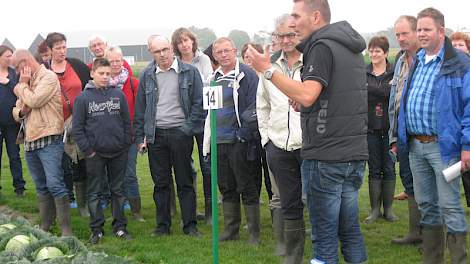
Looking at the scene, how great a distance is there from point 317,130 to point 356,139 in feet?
0.89

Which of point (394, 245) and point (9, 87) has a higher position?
point (9, 87)

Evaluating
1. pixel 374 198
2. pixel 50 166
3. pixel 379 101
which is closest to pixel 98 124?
pixel 50 166

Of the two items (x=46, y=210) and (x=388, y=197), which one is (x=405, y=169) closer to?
(x=388, y=197)

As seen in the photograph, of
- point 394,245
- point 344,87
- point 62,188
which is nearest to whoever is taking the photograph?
point 344,87

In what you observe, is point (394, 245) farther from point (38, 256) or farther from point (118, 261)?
point (38, 256)

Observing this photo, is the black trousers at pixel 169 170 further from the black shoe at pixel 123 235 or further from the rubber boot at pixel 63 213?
the rubber boot at pixel 63 213

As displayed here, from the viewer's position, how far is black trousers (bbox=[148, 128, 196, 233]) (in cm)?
691

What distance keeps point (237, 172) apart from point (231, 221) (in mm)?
670

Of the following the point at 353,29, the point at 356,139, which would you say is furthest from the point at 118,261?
the point at 353,29

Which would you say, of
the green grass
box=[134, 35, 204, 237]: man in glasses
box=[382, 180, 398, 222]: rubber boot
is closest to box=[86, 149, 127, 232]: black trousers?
the green grass

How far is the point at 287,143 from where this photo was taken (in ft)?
17.7

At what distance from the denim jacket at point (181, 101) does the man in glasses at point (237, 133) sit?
29 centimetres

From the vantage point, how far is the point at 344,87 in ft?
13.2

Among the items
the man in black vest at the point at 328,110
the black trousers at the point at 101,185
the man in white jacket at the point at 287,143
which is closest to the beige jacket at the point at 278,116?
the man in white jacket at the point at 287,143
